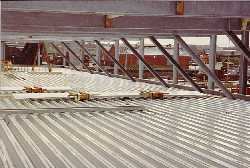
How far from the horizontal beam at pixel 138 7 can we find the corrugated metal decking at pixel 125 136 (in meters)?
1.90

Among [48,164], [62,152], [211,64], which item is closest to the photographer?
[48,164]

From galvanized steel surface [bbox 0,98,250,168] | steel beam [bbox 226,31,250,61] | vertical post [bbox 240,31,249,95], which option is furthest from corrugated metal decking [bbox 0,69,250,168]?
vertical post [bbox 240,31,249,95]

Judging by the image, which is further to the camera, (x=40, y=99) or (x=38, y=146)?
(x=40, y=99)

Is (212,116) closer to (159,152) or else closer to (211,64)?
(159,152)

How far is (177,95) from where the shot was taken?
12242 millimetres

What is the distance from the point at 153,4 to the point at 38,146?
3.53 metres

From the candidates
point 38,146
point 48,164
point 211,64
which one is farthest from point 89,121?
point 211,64

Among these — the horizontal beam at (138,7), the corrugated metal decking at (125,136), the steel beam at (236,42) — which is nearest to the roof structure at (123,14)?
the horizontal beam at (138,7)

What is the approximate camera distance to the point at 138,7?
746 cm

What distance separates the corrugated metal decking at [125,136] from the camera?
15.9 feet

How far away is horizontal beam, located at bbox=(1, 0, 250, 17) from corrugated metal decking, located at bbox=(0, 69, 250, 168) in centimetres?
190

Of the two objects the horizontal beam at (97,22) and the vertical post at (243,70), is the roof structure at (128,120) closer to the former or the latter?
the horizontal beam at (97,22)

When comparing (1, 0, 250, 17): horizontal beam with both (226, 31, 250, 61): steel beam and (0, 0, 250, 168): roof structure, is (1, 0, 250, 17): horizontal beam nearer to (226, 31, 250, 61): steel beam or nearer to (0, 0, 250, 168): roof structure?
(0, 0, 250, 168): roof structure

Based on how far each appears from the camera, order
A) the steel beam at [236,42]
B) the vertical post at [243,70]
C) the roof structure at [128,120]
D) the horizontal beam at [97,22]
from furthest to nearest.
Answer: the vertical post at [243,70] → the steel beam at [236,42] → the horizontal beam at [97,22] → the roof structure at [128,120]
